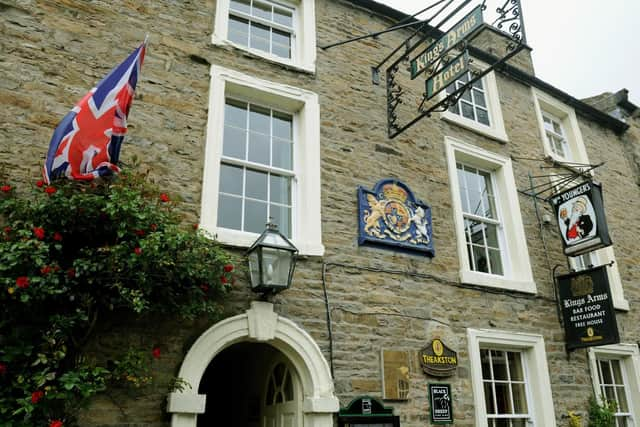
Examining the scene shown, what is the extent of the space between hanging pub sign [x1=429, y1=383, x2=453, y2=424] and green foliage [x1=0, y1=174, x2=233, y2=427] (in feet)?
9.60

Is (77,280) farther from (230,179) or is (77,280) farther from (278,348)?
(230,179)

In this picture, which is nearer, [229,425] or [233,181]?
[233,181]

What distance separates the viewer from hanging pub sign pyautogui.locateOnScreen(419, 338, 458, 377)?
6.13 meters

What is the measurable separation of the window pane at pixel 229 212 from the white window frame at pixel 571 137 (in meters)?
6.17

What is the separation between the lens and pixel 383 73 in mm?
7965

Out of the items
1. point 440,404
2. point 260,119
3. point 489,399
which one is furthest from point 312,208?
point 489,399

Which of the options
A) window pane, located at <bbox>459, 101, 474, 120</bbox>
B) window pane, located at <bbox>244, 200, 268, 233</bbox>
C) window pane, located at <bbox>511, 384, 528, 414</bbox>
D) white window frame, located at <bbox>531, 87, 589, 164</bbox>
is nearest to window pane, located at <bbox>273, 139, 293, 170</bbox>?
window pane, located at <bbox>244, 200, 268, 233</bbox>

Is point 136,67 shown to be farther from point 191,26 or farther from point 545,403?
point 545,403

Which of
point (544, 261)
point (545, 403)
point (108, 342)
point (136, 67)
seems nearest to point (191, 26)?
point (136, 67)

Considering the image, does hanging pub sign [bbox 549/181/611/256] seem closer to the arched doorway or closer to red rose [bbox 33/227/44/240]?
the arched doorway

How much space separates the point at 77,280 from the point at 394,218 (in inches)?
156

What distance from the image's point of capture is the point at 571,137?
10789 mm

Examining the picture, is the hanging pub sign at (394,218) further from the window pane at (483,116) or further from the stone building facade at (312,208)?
the window pane at (483,116)

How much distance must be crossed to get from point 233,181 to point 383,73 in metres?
3.31
